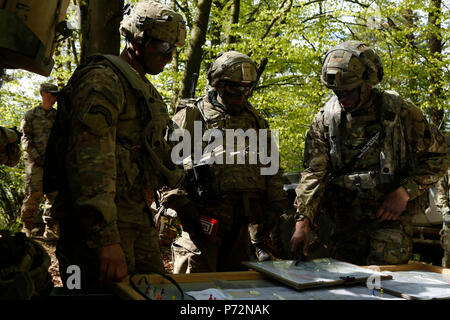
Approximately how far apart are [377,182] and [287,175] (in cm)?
332

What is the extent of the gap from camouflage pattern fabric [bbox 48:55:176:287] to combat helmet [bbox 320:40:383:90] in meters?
1.51

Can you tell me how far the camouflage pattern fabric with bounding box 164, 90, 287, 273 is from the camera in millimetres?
3611

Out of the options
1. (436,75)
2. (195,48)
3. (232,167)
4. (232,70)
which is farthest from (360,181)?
(436,75)

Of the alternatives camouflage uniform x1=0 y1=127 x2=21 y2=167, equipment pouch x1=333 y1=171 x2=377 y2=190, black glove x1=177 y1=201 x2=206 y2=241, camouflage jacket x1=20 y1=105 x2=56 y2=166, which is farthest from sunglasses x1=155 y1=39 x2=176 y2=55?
camouflage jacket x1=20 y1=105 x2=56 y2=166

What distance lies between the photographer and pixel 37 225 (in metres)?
9.29

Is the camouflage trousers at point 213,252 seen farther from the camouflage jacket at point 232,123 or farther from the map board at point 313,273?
the map board at point 313,273

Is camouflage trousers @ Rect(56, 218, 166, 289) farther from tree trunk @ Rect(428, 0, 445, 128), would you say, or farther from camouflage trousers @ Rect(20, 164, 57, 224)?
tree trunk @ Rect(428, 0, 445, 128)

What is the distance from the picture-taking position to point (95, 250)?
2256 mm

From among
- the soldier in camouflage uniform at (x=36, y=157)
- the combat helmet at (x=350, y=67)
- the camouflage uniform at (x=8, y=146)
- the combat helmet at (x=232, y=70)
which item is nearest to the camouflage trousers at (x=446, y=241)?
the combat helmet at (x=350, y=67)

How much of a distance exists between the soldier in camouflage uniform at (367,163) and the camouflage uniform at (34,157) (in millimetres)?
5792

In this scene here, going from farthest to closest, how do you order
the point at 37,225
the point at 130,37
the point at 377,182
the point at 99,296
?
the point at 37,225 < the point at 377,182 < the point at 130,37 < the point at 99,296

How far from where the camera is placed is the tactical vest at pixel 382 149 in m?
3.36

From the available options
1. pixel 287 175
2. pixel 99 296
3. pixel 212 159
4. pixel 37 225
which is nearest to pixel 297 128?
pixel 287 175
